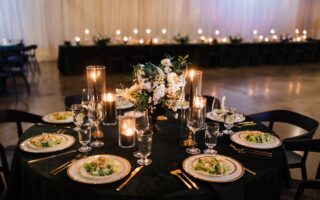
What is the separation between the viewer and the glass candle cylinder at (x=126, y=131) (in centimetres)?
187

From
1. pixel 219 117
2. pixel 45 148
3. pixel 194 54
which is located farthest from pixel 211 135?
pixel 194 54

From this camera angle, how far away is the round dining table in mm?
1464

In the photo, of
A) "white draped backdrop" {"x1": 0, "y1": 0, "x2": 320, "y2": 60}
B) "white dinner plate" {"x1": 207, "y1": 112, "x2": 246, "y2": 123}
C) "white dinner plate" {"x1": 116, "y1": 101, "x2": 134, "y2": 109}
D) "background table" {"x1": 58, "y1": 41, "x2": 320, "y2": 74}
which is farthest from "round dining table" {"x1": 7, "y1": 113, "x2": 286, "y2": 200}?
"white draped backdrop" {"x1": 0, "y1": 0, "x2": 320, "y2": 60}

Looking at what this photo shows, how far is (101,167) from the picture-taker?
63.1 inches

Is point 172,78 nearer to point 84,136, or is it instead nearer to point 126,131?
point 126,131

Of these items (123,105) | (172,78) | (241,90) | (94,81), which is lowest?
(241,90)

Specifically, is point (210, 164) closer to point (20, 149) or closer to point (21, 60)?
point (20, 149)

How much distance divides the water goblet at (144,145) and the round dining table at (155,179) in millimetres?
37

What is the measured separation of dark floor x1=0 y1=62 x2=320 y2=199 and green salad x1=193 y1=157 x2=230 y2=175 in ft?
5.93

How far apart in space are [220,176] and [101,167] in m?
0.60

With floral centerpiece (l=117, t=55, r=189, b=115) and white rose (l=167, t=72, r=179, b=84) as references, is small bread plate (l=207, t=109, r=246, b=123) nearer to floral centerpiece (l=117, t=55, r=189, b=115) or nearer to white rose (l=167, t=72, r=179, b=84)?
floral centerpiece (l=117, t=55, r=189, b=115)

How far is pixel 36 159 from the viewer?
1.73 m

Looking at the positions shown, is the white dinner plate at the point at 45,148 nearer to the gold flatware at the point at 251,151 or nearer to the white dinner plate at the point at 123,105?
the white dinner plate at the point at 123,105

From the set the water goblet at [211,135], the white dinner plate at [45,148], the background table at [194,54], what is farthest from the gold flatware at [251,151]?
the background table at [194,54]
